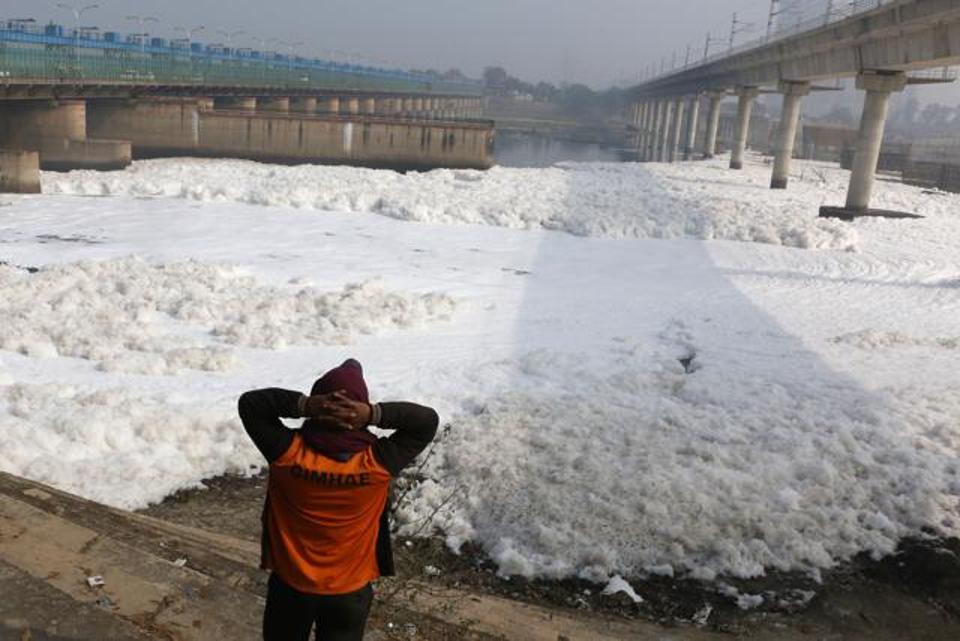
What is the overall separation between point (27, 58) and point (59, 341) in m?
28.6

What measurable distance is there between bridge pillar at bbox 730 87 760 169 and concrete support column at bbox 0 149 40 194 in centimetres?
4326

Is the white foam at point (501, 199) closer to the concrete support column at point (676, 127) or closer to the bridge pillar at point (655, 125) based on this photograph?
the concrete support column at point (676, 127)

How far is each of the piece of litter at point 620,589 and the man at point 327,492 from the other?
3427mm

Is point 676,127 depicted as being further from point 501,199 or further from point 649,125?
point 501,199

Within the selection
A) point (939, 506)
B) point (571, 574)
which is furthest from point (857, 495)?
point (571, 574)

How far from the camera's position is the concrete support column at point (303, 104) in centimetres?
7073

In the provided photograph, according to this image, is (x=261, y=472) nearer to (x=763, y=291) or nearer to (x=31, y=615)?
(x=31, y=615)

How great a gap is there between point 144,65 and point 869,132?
125ft

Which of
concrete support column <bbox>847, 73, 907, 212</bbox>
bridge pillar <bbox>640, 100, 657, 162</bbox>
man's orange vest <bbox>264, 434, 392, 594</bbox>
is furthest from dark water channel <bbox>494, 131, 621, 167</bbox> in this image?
man's orange vest <bbox>264, 434, 392, 594</bbox>

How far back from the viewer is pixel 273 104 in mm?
62875

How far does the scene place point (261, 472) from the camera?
7.97 meters

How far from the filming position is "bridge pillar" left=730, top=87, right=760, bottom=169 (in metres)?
55.4

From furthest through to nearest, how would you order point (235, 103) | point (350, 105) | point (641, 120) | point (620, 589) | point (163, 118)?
point (641, 120) → point (350, 105) → point (235, 103) → point (163, 118) → point (620, 589)

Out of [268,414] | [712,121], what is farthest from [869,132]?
[712,121]
